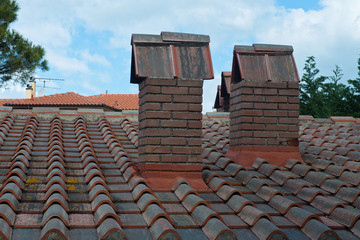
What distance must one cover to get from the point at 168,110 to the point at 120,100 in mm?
23795

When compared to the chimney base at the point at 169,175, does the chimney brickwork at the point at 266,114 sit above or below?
above

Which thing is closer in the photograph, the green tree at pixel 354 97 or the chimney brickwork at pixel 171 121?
the chimney brickwork at pixel 171 121

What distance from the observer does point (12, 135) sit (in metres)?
5.95

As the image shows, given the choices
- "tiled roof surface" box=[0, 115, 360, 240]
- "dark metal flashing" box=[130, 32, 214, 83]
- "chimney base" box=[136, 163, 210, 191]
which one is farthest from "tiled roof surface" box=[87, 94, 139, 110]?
"chimney base" box=[136, 163, 210, 191]

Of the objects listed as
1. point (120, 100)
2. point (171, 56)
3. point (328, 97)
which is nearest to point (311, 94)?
point (328, 97)

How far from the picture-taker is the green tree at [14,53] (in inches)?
714

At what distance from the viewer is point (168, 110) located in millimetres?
4504

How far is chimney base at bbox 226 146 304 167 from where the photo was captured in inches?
213

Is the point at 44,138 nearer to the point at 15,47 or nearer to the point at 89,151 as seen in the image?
the point at 89,151

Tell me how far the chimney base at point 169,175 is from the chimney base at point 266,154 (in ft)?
3.60

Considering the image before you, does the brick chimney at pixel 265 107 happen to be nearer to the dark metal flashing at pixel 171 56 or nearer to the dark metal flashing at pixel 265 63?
the dark metal flashing at pixel 265 63

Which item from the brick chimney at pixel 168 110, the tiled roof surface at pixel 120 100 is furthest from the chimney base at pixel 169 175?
the tiled roof surface at pixel 120 100

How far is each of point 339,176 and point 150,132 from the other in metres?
2.41

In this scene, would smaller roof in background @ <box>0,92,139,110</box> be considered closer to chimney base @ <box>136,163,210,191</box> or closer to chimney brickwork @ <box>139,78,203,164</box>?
chimney brickwork @ <box>139,78,203,164</box>
